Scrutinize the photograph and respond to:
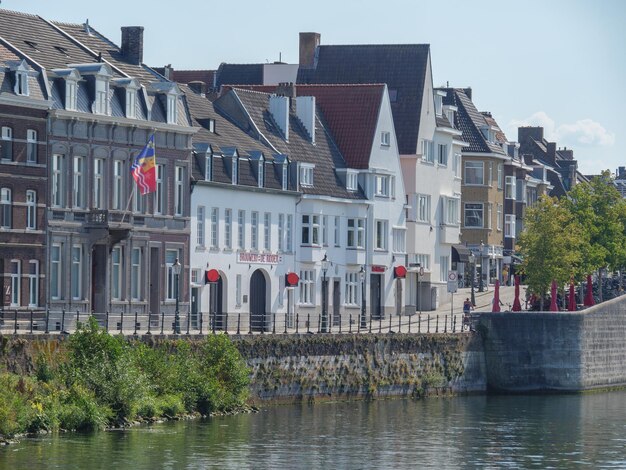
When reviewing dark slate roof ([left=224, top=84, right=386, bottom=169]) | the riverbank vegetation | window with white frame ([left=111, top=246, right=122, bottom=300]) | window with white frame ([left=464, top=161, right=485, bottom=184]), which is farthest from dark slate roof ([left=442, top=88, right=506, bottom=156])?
the riverbank vegetation

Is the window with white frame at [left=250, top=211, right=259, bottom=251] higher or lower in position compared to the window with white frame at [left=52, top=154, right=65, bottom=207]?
lower

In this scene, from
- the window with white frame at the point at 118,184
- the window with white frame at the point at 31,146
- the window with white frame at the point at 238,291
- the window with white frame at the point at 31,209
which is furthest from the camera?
the window with white frame at the point at 238,291

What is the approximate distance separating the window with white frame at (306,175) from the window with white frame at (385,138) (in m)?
8.09

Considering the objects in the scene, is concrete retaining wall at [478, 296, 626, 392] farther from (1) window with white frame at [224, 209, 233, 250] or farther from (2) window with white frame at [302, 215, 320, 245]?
(1) window with white frame at [224, 209, 233, 250]

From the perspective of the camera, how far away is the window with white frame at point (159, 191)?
330 feet

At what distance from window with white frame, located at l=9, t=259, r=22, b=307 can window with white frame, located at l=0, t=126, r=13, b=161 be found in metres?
4.06

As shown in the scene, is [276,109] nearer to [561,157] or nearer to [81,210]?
[81,210]

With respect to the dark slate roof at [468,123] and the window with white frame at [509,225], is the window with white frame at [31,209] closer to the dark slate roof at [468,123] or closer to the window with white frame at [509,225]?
the dark slate roof at [468,123]


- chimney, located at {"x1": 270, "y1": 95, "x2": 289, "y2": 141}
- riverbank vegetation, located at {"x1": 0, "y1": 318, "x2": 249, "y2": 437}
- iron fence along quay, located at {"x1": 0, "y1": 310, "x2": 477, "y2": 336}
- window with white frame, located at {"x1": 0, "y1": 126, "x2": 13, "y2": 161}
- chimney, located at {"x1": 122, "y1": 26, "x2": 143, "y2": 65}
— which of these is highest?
chimney, located at {"x1": 122, "y1": 26, "x2": 143, "y2": 65}

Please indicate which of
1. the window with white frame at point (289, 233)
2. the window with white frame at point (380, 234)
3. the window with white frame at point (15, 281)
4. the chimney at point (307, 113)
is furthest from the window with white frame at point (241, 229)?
the window with white frame at point (15, 281)

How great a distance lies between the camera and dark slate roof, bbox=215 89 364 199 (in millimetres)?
112750

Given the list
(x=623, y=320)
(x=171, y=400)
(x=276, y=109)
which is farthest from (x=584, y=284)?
(x=171, y=400)

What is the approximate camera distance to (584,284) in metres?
151

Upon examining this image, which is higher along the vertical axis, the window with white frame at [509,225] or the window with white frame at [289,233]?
the window with white frame at [509,225]
